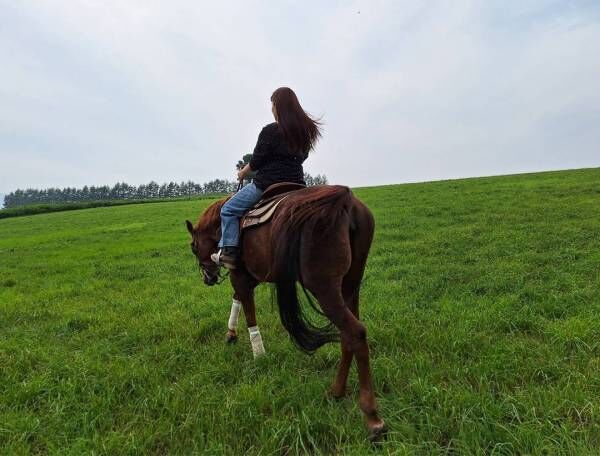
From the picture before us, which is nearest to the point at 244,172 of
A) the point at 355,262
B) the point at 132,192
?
the point at 355,262

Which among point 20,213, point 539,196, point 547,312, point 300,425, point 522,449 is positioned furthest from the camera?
point 20,213

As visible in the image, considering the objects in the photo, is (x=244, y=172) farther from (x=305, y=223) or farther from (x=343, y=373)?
(x=343, y=373)

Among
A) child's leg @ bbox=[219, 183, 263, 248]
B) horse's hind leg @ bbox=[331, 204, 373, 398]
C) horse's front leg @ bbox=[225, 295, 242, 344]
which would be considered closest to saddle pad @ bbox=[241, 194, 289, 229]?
child's leg @ bbox=[219, 183, 263, 248]

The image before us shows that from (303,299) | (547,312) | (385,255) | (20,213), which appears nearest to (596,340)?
(547,312)

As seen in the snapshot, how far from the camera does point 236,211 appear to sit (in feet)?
14.4

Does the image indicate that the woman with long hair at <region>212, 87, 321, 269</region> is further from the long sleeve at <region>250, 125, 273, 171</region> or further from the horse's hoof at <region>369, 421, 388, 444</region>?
the horse's hoof at <region>369, 421, 388, 444</region>

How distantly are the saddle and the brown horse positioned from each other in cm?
8

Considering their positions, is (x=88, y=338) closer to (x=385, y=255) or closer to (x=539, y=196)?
(x=385, y=255)

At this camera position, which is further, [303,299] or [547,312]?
[303,299]

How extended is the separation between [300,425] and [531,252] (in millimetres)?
7140

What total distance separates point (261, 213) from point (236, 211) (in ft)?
1.67

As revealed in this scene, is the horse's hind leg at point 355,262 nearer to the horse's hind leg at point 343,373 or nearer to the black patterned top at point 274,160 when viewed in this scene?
the horse's hind leg at point 343,373

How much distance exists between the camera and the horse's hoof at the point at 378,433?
303cm

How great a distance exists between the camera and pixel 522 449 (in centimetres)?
Answer: 279
